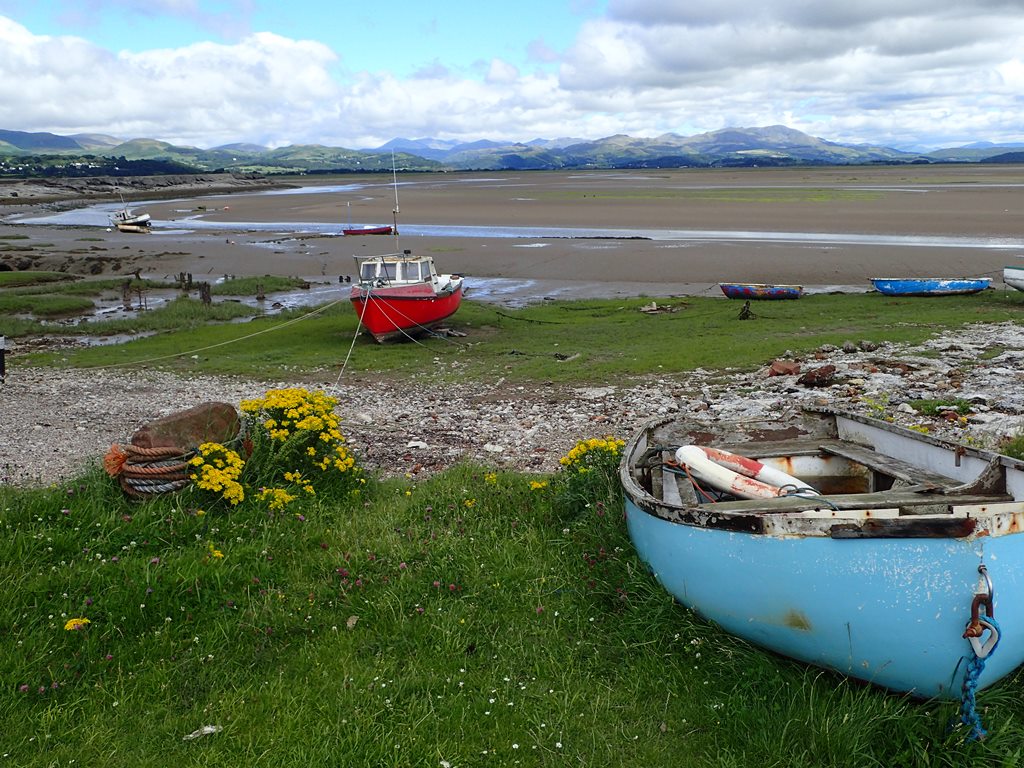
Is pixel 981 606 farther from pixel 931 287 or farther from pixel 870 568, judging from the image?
pixel 931 287

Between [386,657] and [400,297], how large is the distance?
1744 centimetres

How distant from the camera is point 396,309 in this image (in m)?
22.3

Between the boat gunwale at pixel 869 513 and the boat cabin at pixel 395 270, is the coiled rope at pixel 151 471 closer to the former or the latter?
the boat gunwale at pixel 869 513

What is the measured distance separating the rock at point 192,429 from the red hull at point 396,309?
13.9m

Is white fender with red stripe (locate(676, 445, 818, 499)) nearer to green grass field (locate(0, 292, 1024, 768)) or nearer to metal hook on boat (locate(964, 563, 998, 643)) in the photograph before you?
green grass field (locate(0, 292, 1024, 768))

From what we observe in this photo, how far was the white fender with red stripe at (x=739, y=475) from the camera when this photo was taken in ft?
20.6

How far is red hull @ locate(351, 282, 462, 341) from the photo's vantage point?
22234 mm

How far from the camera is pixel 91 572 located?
6.05 m

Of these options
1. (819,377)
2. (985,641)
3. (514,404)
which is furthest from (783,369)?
(985,641)

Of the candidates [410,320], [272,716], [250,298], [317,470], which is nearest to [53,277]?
[250,298]

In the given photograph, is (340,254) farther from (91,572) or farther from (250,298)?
(91,572)

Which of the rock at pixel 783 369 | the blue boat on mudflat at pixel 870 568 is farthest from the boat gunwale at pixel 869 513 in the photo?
the rock at pixel 783 369

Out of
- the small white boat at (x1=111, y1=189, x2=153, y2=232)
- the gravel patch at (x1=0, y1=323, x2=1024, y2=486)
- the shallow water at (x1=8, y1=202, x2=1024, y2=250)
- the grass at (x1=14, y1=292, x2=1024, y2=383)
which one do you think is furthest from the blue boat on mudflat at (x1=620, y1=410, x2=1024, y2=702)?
the small white boat at (x1=111, y1=189, x2=153, y2=232)

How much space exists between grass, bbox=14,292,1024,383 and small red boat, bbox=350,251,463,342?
609 mm
